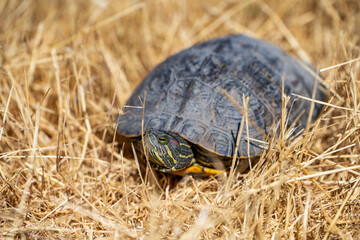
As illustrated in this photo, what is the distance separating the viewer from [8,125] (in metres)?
2.80

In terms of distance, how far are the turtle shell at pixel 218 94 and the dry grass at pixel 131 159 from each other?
0.75 ft

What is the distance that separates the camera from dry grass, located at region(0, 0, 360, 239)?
2107mm

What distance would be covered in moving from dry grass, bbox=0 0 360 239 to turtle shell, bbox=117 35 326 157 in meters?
0.23

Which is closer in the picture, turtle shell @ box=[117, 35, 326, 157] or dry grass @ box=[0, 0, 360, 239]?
dry grass @ box=[0, 0, 360, 239]

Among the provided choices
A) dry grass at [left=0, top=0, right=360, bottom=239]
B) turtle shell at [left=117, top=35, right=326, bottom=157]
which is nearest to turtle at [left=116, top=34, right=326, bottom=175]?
turtle shell at [left=117, top=35, right=326, bottom=157]

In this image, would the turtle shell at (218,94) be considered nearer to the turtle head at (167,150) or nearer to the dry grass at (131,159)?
the turtle head at (167,150)

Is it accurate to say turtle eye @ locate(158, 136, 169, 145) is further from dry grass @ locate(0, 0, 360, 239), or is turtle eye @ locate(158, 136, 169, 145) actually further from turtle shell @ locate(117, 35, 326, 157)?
dry grass @ locate(0, 0, 360, 239)

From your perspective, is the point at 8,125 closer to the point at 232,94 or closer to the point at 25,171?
the point at 25,171

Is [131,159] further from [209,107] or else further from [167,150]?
[209,107]

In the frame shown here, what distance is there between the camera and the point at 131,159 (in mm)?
2900

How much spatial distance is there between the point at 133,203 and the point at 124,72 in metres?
1.88

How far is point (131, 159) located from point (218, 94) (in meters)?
1.01

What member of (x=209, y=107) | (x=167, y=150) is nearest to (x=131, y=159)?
(x=167, y=150)

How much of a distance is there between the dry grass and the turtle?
0.66 ft
